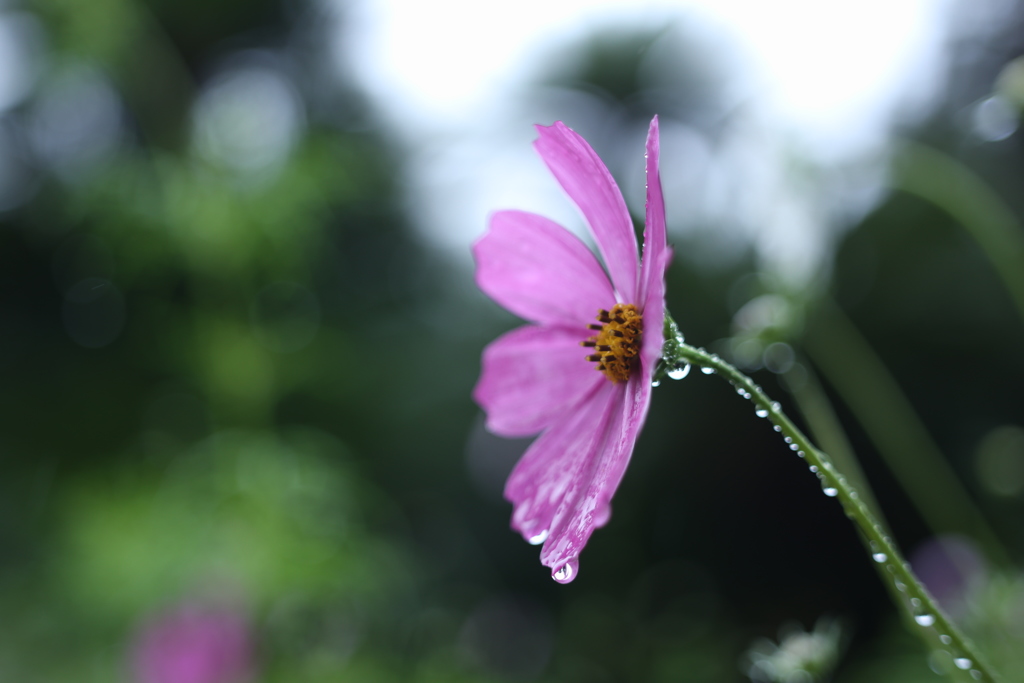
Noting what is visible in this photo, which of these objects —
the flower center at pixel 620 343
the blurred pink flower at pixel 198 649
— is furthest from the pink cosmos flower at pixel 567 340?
the blurred pink flower at pixel 198 649

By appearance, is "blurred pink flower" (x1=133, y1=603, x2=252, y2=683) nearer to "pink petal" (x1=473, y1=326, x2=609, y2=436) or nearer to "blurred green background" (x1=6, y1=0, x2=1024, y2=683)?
"blurred green background" (x1=6, y1=0, x2=1024, y2=683)

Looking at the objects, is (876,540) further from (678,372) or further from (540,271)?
Answer: (540,271)

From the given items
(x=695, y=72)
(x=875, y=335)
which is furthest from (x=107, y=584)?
(x=695, y=72)

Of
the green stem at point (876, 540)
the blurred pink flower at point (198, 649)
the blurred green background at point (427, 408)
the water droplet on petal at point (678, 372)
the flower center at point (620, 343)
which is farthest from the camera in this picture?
the blurred pink flower at point (198, 649)

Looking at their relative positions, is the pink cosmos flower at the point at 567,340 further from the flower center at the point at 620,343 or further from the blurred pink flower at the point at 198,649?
the blurred pink flower at the point at 198,649

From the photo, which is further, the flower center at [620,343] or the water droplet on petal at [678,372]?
the flower center at [620,343]

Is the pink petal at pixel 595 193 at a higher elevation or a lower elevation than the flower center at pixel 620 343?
higher

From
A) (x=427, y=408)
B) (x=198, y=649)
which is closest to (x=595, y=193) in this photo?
(x=198, y=649)

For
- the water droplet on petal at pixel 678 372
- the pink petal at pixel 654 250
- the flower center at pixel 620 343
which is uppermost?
the pink petal at pixel 654 250
